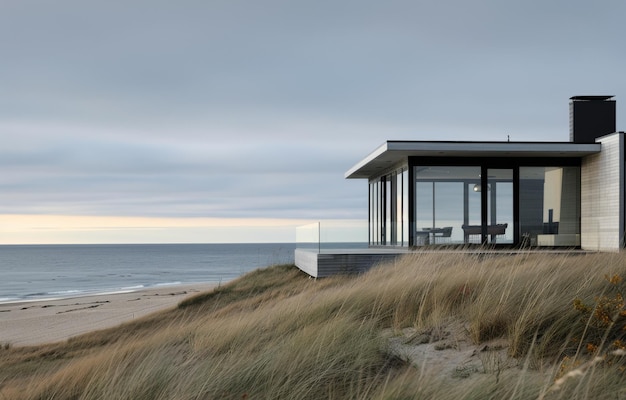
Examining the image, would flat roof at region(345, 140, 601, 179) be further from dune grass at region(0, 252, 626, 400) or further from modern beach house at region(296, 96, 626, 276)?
dune grass at region(0, 252, 626, 400)

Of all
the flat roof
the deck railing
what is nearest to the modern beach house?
the flat roof

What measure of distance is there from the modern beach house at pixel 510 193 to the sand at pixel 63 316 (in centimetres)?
650

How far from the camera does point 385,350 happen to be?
460 cm

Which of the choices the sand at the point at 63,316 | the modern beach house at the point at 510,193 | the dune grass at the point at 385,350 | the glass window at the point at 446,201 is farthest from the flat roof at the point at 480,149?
the dune grass at the point at 385,350

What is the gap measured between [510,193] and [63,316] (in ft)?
41.5

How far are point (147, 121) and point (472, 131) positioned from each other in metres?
13.8

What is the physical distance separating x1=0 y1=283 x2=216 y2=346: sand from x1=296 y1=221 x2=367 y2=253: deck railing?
3.73 meters

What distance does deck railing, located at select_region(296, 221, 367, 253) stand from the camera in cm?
1441

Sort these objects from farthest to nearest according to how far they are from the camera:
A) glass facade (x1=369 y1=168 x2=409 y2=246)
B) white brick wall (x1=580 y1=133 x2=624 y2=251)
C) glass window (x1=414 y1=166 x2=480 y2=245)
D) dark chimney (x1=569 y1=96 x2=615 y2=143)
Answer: dark chimney (x1=569 y1=96 x2=615 y2=143) < glass facade (x1=369 y1=168 x2=409 y2=246) < glass window (x1=414 y1=166 x2=480 y2=245) < white brick wall (x1=580 y1=133 x2=624 y2=251)

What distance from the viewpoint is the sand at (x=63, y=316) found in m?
14.1

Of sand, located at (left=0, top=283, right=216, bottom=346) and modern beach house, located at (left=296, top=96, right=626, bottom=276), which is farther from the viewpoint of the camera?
modern beach house, located at (left=296, top=96, right=626, bottom=276)

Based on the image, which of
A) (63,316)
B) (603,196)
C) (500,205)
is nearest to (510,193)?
(500,205)

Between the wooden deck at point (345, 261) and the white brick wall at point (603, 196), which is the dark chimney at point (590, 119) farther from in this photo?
the wooden deck at point (345, 261)

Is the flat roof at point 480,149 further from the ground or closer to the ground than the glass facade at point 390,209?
further from the ground
